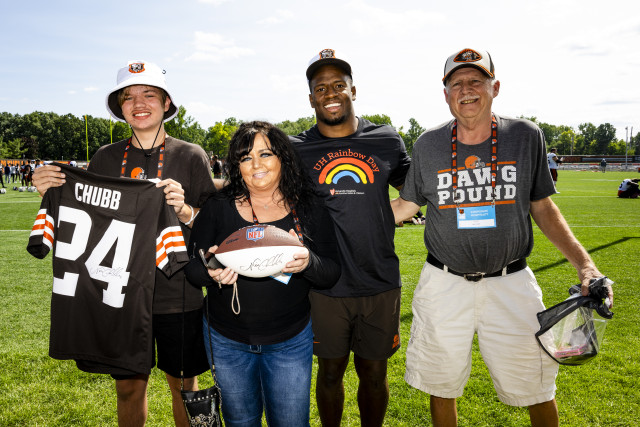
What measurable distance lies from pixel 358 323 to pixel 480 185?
1.28 meters

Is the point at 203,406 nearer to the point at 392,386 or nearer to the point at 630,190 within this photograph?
the point at 392,386

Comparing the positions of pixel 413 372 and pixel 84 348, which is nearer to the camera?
pixel 84 348

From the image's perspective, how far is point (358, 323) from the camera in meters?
2.89

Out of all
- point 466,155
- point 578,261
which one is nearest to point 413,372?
point 578,261

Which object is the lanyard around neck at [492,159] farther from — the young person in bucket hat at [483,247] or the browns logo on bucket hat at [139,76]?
the browns logo on bucket hat at [139,76]

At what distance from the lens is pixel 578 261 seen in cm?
239

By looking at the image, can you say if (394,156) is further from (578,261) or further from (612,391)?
(612,391)

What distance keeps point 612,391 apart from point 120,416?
3.99 metres

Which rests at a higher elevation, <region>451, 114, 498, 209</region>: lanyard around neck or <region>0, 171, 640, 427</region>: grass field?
<region>451, 114, 498, 209</region>: lanyard around neck

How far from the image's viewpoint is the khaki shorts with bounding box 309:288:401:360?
2830mm

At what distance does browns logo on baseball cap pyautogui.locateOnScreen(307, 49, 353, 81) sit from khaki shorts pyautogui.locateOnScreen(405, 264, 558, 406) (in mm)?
1620

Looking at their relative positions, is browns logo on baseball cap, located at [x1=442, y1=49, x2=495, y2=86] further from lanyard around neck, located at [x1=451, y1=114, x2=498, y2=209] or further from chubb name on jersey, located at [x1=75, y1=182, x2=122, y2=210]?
chubb name on jersey, located at [x1=75, y1=182, x2=122, y2=210]

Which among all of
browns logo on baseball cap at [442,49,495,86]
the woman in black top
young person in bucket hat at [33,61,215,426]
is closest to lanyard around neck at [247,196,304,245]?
the woman in black top
